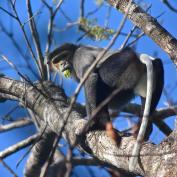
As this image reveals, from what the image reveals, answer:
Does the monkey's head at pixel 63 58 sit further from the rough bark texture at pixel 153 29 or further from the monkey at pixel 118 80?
the rough bark texture at pixel 153 29

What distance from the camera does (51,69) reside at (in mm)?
4273

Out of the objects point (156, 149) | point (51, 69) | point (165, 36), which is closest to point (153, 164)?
point (156, 149)

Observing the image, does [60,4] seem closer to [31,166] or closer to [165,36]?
[31,166]

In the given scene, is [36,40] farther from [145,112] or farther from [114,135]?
[114,135]

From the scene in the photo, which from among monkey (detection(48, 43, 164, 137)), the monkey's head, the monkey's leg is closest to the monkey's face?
the monkey's head

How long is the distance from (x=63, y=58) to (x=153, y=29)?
1.52 metres

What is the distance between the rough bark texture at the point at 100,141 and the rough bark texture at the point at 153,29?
20.7 inches

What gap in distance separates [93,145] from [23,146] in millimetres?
992

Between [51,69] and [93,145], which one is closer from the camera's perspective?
[93,145]

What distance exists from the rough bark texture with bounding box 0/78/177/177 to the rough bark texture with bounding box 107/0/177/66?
53 cm

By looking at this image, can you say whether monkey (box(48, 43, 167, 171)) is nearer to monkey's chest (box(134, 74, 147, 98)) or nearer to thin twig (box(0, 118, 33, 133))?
monkey's chest (box(134, 74, 147, 98))

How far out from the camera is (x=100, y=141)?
280 centimetres

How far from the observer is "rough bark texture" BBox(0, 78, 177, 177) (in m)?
2.22

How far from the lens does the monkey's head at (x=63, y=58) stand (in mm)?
4230
